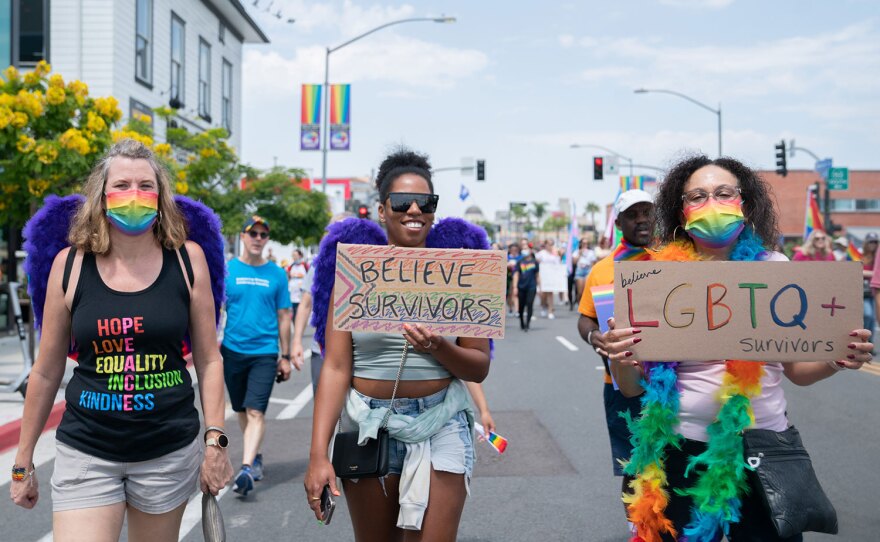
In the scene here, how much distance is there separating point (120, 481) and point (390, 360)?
1023 millimetres

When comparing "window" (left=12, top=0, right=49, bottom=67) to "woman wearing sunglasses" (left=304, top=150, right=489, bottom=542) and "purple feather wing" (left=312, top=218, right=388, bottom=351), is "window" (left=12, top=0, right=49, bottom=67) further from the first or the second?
"woman wearing sunglasses" (left=304, top=150, right=489, bottom=542)

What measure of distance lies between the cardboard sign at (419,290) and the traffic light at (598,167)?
35.9 meters

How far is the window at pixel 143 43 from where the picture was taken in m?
20.4

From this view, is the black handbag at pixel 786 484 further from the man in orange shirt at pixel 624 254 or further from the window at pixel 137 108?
the window at pixel 137 108

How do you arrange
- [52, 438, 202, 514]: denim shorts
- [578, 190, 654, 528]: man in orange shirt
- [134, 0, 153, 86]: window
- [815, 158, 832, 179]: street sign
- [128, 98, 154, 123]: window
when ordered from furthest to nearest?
[815, 158, 832, 179]: street sign
[134, 0, 153, 86]: window
[128, 98, 154, 123]: window
[578, 190, 654, 528]: man in orange shirt
[52, 438, 202, 514]: denim shorts

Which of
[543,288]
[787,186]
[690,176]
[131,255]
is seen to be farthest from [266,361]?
[787,186]

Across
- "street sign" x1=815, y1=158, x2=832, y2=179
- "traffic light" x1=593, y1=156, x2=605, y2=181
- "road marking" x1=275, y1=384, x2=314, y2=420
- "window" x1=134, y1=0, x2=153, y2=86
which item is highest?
"window" x1=134, y1=0, x2=153, y2=86

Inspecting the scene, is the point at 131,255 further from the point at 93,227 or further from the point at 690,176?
the point at 690,176

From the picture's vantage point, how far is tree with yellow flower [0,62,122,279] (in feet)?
30.1

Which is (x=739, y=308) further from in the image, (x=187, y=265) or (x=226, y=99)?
(x=226, y=99)

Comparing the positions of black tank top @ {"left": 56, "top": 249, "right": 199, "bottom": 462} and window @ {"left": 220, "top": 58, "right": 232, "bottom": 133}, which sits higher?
window @ {"left": 220, "top": 58, "right": 232, "bottom": 133}

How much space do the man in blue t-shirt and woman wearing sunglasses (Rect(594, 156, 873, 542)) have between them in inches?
145

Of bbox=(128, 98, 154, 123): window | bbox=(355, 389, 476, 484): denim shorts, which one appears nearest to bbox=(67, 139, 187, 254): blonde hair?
bbox=(355, 389, 476, 484): denim shorts

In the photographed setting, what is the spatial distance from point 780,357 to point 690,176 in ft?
2.43
